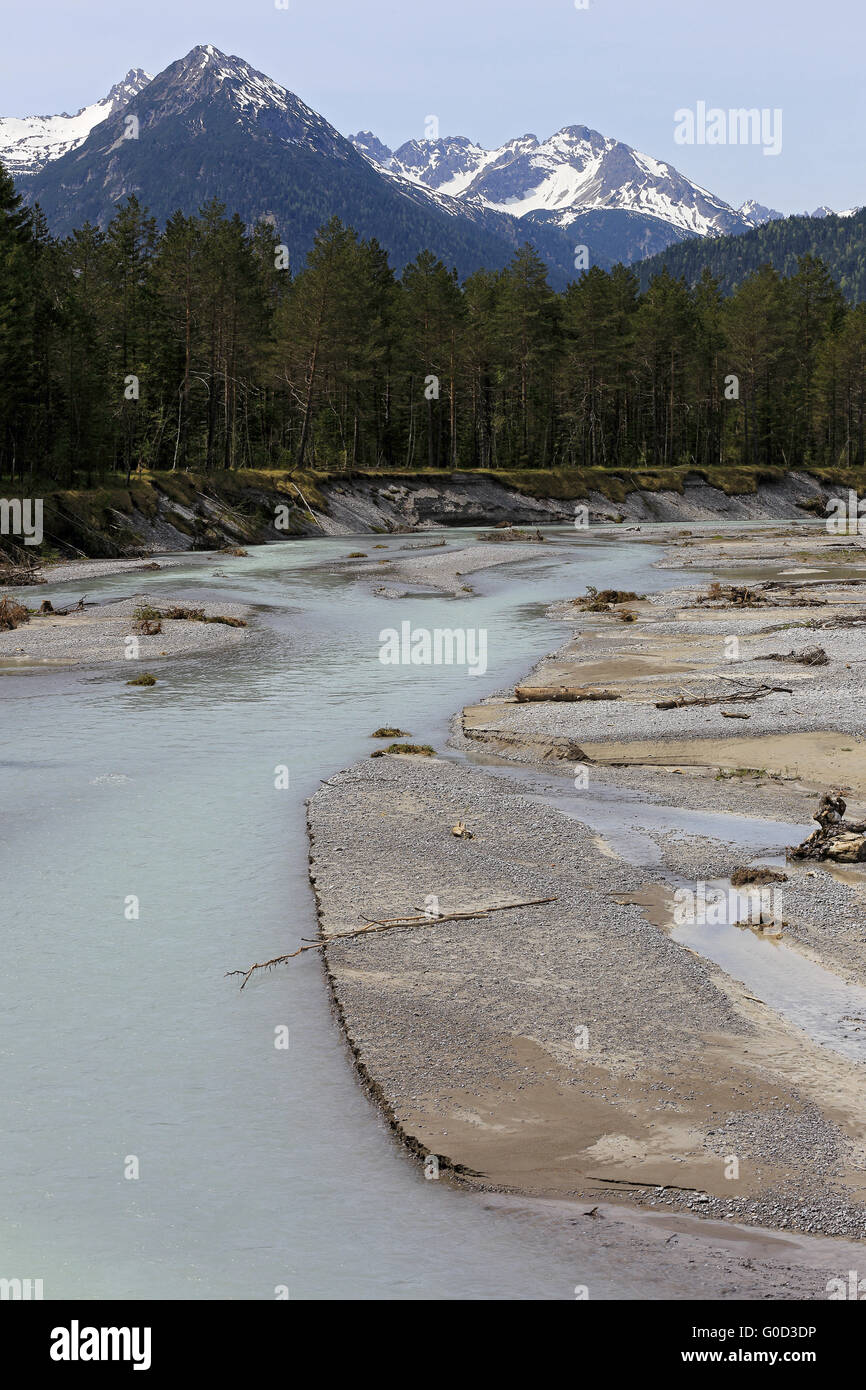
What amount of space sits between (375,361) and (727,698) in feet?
241

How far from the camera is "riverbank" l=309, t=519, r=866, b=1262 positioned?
740cm

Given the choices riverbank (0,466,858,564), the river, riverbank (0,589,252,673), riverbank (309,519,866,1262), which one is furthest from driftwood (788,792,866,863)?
riverbank (0,466,858,564)

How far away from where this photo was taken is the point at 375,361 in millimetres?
89188

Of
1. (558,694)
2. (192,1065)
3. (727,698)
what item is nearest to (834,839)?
(192,1065)

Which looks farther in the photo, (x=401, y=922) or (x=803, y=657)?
(x=803, y=657)

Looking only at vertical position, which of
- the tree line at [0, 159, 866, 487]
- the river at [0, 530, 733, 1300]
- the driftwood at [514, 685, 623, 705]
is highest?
the tree line at [0, 159, 866, 487]

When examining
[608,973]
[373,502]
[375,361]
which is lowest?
[608,973]

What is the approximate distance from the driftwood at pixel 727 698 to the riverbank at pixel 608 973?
3.63 ft

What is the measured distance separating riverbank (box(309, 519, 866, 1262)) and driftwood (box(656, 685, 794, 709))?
1107 mm

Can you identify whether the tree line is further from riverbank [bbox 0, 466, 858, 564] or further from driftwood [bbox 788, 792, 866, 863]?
driftwood [bbox 788, 792, 866, 863]

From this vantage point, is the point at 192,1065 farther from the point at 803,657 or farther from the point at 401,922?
the point at 803,657

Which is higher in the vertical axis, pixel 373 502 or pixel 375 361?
pixel 375 361

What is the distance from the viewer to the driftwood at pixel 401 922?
10703 mm

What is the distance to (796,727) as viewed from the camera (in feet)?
62.9
